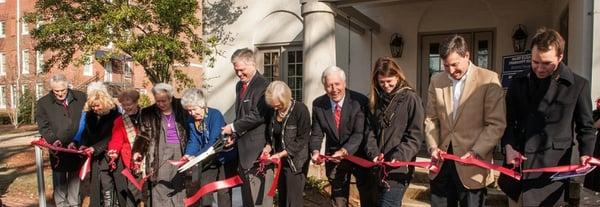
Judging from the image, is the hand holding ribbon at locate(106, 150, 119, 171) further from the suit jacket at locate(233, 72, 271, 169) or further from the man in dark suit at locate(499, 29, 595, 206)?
the man in dark suit at locate(499, 29, 595, 206)

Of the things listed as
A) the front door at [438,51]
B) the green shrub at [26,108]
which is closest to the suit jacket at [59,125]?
the front door at [438,51]

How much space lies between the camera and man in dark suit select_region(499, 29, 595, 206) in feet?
10.2

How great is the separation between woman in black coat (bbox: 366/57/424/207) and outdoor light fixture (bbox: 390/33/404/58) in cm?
614

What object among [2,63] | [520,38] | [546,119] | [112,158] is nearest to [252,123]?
[112,158]

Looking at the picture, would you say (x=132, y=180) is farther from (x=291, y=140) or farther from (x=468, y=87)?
(x=468, y=87)

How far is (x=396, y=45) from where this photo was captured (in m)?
9.92

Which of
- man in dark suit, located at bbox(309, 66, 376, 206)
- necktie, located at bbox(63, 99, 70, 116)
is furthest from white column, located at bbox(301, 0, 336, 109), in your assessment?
necktie, located at bbox(63, 99, 70, 116)

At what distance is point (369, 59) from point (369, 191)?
6195mm

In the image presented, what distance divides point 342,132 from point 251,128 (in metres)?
0.91

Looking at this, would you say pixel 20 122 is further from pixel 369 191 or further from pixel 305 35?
pixel 369 191

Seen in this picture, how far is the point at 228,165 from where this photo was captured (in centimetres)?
503

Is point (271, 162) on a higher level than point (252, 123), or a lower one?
lower

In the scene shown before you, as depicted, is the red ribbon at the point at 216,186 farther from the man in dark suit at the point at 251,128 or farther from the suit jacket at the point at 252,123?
the suit jacket at the point at 252,123

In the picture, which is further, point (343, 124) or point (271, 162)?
point (271, 162)
